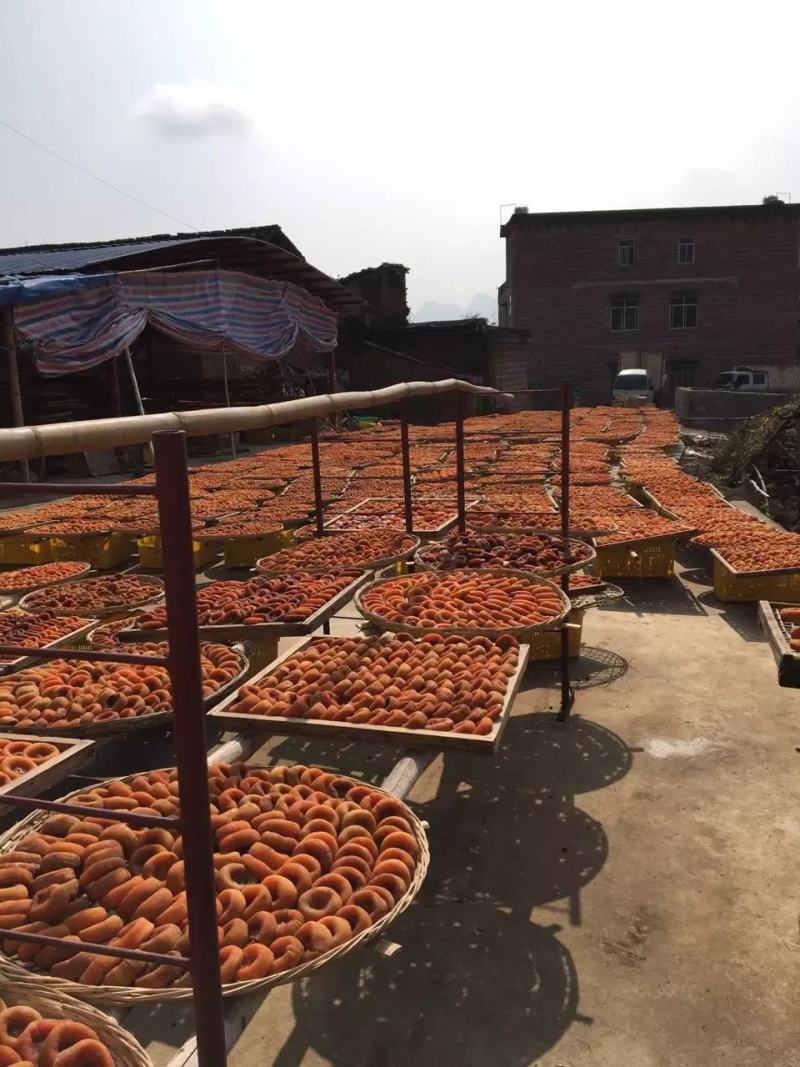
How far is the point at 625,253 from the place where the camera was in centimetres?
4153

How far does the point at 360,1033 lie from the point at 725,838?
230 cm

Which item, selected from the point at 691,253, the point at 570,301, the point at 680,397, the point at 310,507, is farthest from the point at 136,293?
the point at 691,253

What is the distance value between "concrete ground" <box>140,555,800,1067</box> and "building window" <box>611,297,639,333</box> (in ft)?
128

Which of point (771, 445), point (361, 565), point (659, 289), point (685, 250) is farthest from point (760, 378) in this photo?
point (361, 565)

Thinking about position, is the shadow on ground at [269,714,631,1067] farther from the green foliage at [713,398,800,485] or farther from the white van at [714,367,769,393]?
the white van at [714,367,769,393]

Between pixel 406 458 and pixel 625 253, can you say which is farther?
pixel 625 253

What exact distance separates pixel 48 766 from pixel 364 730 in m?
1.40

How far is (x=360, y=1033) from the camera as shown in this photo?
121 inches

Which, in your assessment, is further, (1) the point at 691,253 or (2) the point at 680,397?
(1) the point at 691,253

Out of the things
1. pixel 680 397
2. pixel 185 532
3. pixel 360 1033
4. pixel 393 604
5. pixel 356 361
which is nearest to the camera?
pixel 185 532

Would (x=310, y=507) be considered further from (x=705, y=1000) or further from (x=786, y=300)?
(x=786, y=300)

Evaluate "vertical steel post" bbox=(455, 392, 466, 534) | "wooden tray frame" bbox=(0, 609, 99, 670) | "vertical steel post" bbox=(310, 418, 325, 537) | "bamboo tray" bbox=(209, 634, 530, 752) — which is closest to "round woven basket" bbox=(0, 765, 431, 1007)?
"bamboo tray" bbox=(209, 634, 530, 752)

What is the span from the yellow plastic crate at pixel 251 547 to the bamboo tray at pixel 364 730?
5909 mm

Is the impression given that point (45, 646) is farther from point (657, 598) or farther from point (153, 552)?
point (657, 598)
